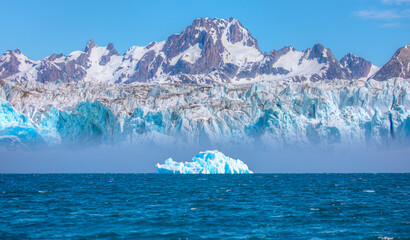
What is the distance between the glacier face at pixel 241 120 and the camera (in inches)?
3403

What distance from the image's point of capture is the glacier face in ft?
284

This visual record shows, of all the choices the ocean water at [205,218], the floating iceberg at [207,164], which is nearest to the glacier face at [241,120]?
the floating iceberg at [207,164]

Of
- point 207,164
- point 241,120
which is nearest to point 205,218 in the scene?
point 207,164

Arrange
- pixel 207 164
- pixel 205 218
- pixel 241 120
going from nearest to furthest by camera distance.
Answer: pixel 205 218, pixel 207 164, pixel 241 120

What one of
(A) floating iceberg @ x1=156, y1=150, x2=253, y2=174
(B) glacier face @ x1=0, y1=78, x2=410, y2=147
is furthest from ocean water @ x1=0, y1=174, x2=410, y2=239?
(B) glacier face @ x1=0, y1=78, x2=410, y2=147

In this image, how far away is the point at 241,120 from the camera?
9781 cm

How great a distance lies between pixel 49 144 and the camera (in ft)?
310

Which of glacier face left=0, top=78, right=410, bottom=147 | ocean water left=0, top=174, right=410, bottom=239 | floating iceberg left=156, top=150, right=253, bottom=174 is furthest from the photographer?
glacier face left=0, top=78, right=410, bottom=147

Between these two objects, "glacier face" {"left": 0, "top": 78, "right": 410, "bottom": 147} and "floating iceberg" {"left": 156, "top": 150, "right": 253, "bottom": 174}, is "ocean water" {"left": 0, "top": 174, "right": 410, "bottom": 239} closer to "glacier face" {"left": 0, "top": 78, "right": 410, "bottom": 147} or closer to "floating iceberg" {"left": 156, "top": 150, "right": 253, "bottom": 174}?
"floating iceberg" {"left": 156, "top": 150, "right": 253, "bottom": 174}

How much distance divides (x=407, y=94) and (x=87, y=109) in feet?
205

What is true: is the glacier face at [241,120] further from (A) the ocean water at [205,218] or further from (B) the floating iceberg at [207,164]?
(A) the ocean water at [205,218]

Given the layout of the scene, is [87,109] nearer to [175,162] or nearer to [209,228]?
[175,162]

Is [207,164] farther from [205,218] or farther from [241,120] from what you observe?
Answer: [205,218]

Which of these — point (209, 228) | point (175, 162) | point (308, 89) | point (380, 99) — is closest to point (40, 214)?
point (209, 228)
